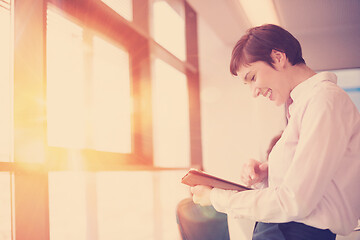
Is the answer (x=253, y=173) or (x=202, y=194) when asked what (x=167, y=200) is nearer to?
(x=253, y=173)

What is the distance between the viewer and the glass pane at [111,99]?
2.79m

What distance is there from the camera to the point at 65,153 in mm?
2330

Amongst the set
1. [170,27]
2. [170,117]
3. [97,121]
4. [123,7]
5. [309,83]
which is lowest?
[309,83]

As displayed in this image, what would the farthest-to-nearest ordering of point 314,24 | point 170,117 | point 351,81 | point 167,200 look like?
point 351,81 → point 314,24 → point 170,117 → point 167,200

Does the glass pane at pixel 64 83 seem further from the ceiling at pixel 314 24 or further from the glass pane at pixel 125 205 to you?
the ceiling at pixel 314 24

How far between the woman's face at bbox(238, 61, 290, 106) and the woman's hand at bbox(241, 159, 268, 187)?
0.28m

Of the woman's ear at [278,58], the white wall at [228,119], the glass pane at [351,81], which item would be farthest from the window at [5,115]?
the glass pane at [351,81]

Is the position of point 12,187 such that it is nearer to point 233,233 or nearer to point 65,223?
point 65,223

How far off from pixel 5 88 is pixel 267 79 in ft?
4.19

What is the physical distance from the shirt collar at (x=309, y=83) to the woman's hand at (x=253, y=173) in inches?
14.5

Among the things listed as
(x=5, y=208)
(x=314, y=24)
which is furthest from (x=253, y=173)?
(x=314, y=24)

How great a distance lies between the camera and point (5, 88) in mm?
1845

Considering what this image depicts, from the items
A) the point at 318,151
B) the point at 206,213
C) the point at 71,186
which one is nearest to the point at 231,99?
the point at 71,186

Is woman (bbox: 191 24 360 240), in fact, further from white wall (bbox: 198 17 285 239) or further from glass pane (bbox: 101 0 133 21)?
white wall (bbox: 198 17 285 239)
